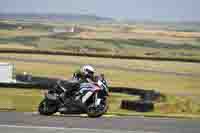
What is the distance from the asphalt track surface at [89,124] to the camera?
15281mm

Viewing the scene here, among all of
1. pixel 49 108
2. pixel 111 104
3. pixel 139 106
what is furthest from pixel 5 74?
pixel 49 108

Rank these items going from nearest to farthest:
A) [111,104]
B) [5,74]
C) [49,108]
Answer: [49,108], [111,104], [5,74]

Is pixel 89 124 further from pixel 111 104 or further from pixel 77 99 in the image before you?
pixel 111 104

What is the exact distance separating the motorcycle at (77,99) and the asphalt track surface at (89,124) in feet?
1.55

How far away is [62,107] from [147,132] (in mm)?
4611

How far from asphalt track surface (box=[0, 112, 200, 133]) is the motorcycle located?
0.47m

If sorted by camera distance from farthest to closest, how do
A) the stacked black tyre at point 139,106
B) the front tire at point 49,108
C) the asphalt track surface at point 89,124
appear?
1. the stacked black tyre at point 139,106
2. the front tire at point 49,108
3. the asphalt track surface at point 89,124

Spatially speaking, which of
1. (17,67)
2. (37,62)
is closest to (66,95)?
(17,67)

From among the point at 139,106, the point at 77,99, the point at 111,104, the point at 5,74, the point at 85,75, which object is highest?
the point at 85,75

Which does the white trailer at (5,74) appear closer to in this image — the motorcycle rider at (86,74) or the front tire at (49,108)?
the front tire at (49,108)

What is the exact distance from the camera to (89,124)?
16.7m

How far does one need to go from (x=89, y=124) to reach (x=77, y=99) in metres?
2.64

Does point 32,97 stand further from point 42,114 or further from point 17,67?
point 17,67

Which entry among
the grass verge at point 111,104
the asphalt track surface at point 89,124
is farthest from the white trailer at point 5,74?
the asphalt track surface at point 89,124
